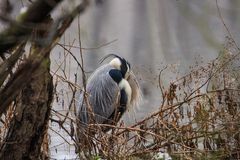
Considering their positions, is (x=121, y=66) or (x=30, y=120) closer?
(x=30, y=120)

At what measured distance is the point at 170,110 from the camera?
3.03m

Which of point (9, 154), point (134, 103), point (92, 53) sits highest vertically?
point (92, 53)

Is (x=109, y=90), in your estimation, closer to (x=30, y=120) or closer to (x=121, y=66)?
(x=121, y=66)

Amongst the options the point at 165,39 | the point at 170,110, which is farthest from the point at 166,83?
the point at 165,39

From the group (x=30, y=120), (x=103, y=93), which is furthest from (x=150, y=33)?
(x=30, y=120)

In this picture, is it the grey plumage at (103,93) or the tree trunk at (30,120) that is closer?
the tree trunk at (30,120)

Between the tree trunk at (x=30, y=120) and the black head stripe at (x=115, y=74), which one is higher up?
the black head stripe at (x=115, y=74)

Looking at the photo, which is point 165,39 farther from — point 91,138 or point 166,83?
point 91,138

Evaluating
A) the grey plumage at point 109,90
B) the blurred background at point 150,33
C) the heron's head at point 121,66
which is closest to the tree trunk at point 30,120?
the grey plumage at point 109,90

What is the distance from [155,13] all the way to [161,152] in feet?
10.1

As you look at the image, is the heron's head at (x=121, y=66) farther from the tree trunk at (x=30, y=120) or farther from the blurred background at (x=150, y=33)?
the tree trunk at (x=30, y=120)

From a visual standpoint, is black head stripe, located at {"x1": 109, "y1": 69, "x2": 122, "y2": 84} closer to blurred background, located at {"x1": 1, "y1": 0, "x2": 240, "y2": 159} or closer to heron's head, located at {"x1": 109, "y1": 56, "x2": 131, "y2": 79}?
heron's head, located at {"x1": 109, "y1": 56, "x2": 131, "y2": 79}

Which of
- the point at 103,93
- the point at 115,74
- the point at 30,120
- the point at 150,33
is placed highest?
the point at 150,33

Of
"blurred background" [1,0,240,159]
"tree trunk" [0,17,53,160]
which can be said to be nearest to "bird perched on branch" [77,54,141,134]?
"blurred background" [1,0,240,159]
